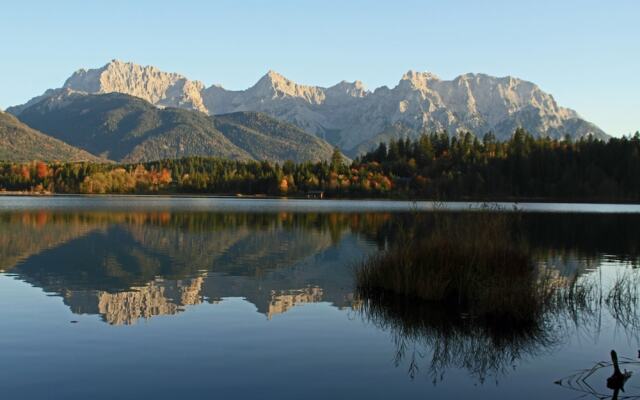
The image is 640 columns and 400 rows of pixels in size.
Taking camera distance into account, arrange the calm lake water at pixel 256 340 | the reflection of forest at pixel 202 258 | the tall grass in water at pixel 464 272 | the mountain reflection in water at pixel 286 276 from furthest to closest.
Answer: the reflection of forest at pixel 202 258 < the tall grass in water at pixel 464 272 < the mountain reflection in water at pixel 286 276 < the calm lake water at pixel 256 340

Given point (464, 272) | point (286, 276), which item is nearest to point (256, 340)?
point (464, 272)

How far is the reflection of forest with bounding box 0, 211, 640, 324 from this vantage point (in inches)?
1185

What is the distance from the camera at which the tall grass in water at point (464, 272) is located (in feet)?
82.3

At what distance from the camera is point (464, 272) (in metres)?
28.0

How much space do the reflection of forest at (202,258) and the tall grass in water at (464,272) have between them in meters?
1.83

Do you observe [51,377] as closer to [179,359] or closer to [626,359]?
[179,359]

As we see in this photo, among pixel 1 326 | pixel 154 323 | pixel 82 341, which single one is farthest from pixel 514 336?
pixel 1 326

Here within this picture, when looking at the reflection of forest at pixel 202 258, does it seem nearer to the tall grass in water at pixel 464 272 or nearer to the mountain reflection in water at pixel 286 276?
the mountain reflection in water at pixel 286 276

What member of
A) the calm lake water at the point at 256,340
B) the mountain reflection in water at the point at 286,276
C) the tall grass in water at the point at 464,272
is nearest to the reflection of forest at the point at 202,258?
the mountain reflection in water at the point at 286,276

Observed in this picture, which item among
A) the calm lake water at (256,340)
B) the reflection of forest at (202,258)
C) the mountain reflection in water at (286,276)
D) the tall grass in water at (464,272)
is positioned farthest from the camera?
the reflection of forest at (202,258)

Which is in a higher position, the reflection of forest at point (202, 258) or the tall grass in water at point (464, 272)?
the tall grass in water at point (464, 272)

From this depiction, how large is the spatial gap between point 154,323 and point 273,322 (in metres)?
4.53

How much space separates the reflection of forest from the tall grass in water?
72.1 inches

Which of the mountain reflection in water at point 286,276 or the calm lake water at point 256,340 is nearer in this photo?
the calm lake water at point 256,340
